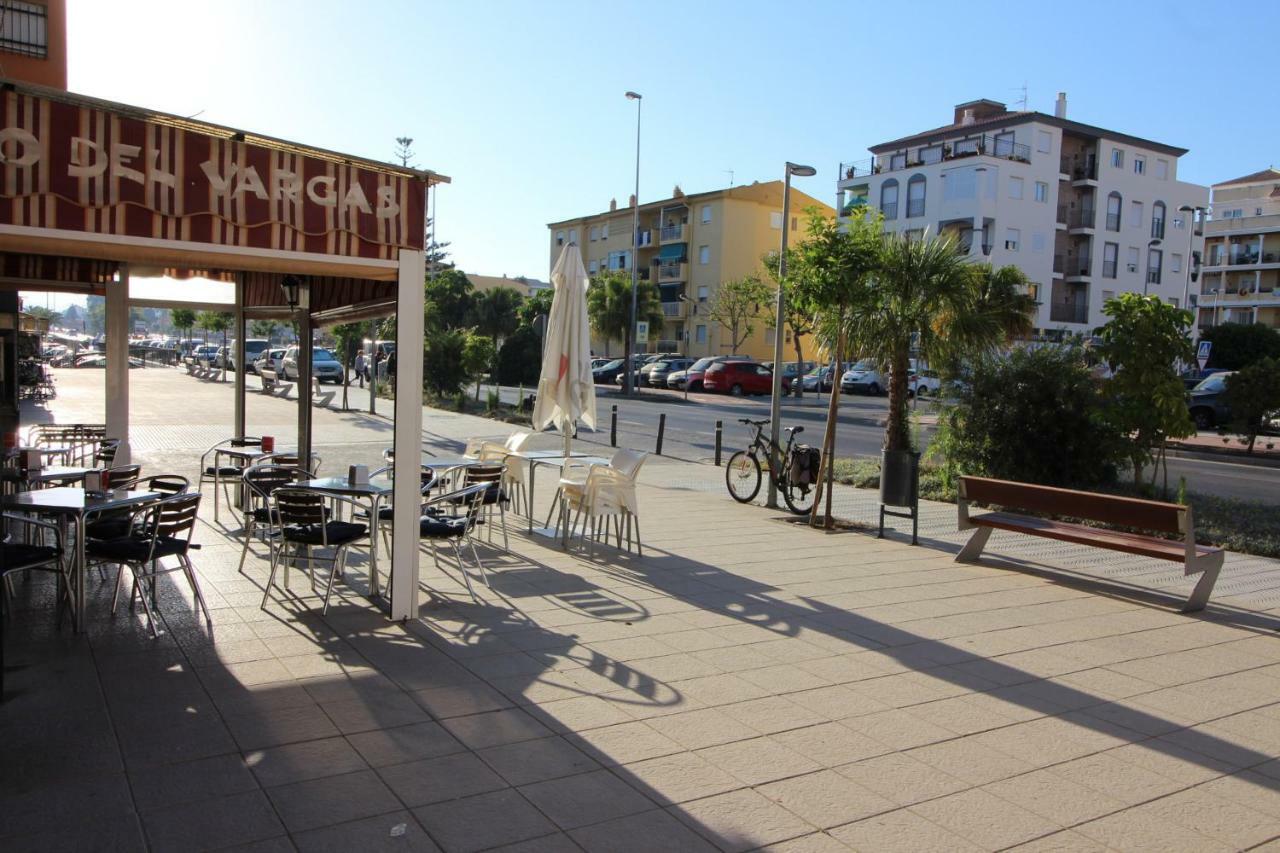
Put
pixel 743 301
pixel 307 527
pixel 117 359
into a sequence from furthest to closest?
pixel 743 301, pixel 117 359, pixel 307 527

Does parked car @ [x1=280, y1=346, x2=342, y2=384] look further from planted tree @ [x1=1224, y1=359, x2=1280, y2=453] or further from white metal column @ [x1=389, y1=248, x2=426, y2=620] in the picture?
white metal column @ [x1=389, y1=248, x2=426, y2=620]

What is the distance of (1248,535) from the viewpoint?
10188mm

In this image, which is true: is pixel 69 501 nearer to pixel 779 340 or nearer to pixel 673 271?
pixel 779 340

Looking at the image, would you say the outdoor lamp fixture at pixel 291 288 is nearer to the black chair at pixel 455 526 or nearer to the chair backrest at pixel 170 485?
→ the chair backrest at pixel 170 485

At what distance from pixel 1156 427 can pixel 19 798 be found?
11540 millimetres

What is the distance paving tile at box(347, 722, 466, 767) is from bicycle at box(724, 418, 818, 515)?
6.91 metres

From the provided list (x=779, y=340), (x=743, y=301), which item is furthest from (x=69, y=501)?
(x=743, y=301)

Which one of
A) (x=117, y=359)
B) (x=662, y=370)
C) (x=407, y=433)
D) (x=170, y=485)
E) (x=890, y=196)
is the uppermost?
(x=890, y=196)

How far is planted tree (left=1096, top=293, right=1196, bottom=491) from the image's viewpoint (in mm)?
11023

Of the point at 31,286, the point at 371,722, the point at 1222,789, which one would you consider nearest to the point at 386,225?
the point at 371,722

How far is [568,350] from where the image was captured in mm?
9367

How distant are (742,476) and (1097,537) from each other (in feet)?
16.7

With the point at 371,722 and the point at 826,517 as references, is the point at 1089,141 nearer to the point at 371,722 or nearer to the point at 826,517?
the point at 826,517

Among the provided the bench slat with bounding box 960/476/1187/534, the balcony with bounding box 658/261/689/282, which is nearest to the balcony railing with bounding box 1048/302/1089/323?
the balcony with bounding box 658/261/689/282
